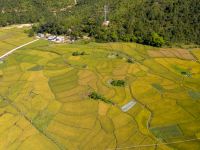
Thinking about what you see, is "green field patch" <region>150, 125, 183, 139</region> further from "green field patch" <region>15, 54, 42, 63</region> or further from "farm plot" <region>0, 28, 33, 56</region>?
"farm plot" <region>0, 28, 33, 56</region>

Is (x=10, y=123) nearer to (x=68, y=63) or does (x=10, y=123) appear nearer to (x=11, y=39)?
(x=68, y=63)

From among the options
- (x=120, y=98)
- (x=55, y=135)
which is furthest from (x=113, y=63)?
(x=55, y=135)

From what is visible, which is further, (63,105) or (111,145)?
(63,105)

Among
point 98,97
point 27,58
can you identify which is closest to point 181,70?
point 98,97

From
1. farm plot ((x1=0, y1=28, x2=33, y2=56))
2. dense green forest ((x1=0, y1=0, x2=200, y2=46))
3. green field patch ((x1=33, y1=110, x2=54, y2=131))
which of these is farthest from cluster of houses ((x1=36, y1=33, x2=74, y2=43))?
green field patch ((x1=33, y1=110, x2=54, y2=131))

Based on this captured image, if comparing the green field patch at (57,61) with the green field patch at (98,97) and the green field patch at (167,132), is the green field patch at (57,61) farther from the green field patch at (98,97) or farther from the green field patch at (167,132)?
the green field patch at (167,132)

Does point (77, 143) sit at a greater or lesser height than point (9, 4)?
lesser

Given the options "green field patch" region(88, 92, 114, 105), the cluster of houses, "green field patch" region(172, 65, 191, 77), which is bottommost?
"green field patch" region(88, 92, 114, 105)

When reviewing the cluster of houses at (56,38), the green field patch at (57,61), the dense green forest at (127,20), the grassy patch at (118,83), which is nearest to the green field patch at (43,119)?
the grassy patch at (118,83)
